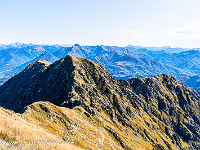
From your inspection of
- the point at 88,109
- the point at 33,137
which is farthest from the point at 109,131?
the point at 33,137

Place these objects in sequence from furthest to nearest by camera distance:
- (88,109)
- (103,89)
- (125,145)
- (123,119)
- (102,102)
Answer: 1. (103,89)
2. (123,119)
3. (102,102)
4. (88,109)
5. (125,145)

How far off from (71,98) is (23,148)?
124 metres

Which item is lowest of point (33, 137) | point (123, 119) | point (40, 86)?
point (123, 119)

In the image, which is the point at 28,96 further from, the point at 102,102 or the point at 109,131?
the point at 109,131

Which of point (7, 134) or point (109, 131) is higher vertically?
point (7, 134)

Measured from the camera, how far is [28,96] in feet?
604

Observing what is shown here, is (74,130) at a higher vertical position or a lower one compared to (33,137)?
lower

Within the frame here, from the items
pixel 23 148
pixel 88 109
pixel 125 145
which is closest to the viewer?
pixel 23 148

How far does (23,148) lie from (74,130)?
7609 centimetres

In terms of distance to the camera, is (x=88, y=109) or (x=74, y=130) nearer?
(x=74, y=130)

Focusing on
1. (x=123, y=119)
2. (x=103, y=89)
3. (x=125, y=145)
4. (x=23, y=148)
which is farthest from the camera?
(x=103, y=89)

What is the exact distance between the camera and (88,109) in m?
135

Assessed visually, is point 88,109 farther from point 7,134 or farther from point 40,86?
point 7,134

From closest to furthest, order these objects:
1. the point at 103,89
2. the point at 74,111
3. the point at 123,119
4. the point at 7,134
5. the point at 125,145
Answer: the point at 7,134
the point at 74,111
the point at 125,145
the point at 123,119
the point at 103,89
